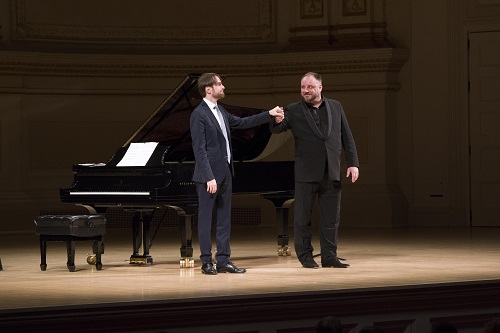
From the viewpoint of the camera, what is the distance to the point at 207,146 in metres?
7.36

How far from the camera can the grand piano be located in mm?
7746

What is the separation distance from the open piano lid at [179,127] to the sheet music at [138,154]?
69 millimetres

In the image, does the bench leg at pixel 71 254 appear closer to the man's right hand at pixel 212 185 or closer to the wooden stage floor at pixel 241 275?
the wooden stage floor at pixel 241 275

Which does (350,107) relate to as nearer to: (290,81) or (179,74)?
(290,81)

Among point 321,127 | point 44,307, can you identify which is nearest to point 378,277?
point 321,127

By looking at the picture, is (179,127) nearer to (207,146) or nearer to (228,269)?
(207,146)

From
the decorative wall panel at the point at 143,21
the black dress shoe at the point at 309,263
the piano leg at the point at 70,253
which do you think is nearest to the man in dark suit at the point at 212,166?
the black dress shoe at the point at 309,263

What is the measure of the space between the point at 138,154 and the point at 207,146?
862mm

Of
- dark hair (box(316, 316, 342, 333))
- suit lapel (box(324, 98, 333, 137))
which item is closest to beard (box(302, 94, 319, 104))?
suit lapel (box(324, 98, 333, 137))

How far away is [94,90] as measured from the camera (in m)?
11.8

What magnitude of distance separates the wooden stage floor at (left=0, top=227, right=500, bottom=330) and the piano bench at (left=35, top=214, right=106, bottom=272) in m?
0.14

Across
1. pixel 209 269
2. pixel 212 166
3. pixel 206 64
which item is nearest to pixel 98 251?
pixel 209 269

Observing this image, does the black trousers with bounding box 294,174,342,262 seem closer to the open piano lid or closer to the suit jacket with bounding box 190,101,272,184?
the suit jacket with bounding box 190,101,272,184

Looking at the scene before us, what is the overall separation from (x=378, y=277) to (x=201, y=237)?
1.20 m
